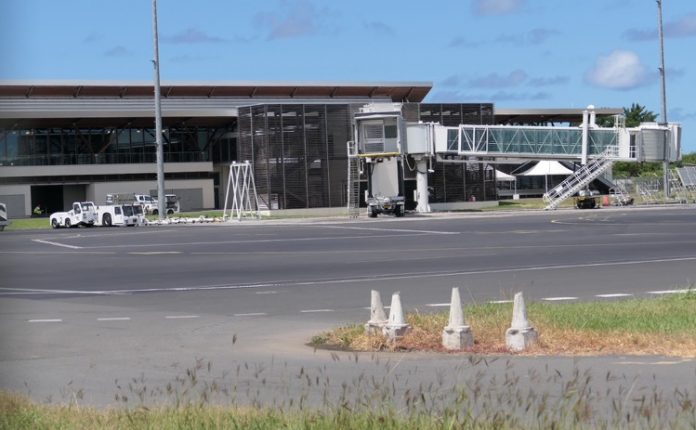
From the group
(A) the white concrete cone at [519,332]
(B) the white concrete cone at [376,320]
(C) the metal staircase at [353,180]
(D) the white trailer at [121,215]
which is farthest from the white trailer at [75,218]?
(A) the white concrete cone at [519,332]

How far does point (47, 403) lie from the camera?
9.96 metres

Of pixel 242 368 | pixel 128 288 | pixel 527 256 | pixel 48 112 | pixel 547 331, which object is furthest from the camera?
pixel 48 112

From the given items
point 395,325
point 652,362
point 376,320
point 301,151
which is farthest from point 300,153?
point 652,362

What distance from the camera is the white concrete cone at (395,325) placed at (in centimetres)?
1456

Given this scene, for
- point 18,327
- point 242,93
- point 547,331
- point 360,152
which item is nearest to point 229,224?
point 360,152

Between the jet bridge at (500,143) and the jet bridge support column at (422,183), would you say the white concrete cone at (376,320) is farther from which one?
the jet bridge support column at (422,183)

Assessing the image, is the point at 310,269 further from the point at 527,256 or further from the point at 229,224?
the point at 229,224

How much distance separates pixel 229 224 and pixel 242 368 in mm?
61979

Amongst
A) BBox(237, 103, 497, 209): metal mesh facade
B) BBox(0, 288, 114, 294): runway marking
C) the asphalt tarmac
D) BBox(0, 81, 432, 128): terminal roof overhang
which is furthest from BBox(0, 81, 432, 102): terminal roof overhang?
BBox(0, 288, 114, 294): runway marking

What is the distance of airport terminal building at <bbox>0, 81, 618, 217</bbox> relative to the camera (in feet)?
291

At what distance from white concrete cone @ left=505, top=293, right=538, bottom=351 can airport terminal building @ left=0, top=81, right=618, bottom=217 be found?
73.8 meters

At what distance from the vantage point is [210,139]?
375 feet

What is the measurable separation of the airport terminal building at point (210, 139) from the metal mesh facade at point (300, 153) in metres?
0.08

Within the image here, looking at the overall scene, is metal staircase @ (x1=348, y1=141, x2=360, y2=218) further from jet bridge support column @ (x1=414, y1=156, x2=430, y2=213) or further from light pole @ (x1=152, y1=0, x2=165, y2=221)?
light pole @ (x1=152, y1=0, x2=165, y2=221)
